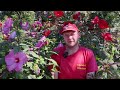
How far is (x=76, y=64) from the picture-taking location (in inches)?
115

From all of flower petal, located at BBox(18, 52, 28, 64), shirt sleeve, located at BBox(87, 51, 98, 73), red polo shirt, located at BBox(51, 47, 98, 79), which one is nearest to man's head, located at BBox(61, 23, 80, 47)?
red polo shirt, located at BBox(51, 47, 98, 79)

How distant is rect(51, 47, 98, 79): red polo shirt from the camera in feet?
9.55

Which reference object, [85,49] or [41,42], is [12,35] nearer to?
[41,42]

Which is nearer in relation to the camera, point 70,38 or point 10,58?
point 10,58

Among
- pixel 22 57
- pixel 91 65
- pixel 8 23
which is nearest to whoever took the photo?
pixel 22 57

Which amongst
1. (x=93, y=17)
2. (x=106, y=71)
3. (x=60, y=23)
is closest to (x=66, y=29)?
(x=60, y=23)

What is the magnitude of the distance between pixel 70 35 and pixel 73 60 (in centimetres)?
25

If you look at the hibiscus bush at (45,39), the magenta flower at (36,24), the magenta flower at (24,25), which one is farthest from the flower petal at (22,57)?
the magenta flower at (36,24)

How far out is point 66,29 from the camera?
3.00 m

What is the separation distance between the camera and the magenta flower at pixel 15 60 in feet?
8.77

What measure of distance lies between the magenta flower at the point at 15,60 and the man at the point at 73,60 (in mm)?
310

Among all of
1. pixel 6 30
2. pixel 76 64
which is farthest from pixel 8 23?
pixel 76 64

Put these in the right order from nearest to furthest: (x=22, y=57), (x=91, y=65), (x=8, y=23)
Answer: (x=22, y=57), (x=8, y=23), (x=91, y=65)

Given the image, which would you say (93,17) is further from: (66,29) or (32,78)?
(32,78)
